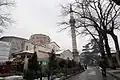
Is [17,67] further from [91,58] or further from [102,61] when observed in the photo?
[91,58]

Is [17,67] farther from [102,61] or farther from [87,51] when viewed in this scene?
[87,51]

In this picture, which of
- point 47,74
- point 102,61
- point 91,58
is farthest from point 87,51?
point 47,74

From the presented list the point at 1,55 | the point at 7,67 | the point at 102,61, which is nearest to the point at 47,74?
the point at 7,67

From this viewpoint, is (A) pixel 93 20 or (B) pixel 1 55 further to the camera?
(A) pixel 93 20

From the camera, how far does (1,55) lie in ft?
31.1

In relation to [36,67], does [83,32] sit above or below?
above

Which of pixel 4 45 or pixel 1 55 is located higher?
pixel 4 45

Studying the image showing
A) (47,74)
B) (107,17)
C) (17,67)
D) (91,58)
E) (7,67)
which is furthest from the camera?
(91,58)

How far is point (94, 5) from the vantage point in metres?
22.4

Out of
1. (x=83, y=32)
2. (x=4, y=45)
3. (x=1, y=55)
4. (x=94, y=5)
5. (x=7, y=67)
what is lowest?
(x=7, y=67)

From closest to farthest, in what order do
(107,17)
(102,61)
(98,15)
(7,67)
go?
1. (7,67)
2. (102,61)
3. (107,17)
4. (98,15)

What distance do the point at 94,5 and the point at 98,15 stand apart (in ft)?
5.98

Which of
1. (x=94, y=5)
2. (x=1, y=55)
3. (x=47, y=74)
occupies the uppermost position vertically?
(x=94, y=5)

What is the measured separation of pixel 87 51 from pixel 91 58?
14.4 feet
